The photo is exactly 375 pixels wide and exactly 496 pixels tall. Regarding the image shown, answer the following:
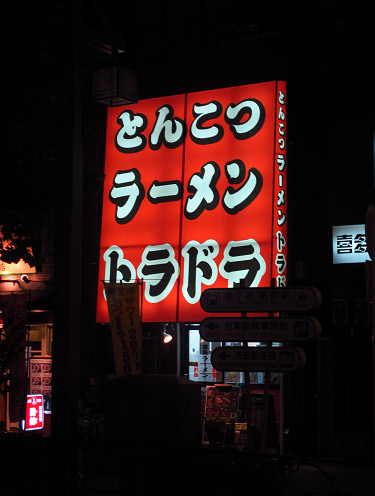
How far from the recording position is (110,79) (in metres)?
10.5

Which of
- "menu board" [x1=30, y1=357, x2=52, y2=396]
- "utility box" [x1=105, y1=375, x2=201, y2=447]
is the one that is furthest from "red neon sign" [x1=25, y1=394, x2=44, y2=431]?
"utility box" [x1=105, y1=375, x2=201, y2=447]

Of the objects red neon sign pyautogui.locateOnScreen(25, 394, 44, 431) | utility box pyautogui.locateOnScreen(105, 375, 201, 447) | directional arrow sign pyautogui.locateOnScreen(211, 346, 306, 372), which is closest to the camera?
→ utility box pyautogui.locateOnScreen(105, 375, 201, 447)

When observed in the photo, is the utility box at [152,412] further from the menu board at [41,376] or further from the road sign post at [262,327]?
the menu board at [41,376]

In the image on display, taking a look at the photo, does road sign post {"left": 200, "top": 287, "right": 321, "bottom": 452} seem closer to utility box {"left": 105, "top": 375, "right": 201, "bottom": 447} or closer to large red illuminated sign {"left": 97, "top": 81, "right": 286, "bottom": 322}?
utility box {"left": 105, "top": 375, "right": 201, "bottom": 447}

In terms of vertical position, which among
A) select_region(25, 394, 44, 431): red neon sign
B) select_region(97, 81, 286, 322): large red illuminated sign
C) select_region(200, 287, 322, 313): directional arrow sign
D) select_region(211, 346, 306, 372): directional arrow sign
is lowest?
select_region(25, 394, 44, 431): red neon sign

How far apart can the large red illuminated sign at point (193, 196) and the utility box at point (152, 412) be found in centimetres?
709

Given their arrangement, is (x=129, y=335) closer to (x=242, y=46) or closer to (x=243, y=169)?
(x=243, y=169)

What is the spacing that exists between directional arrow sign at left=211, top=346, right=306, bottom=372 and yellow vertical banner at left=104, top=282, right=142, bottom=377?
5570mm

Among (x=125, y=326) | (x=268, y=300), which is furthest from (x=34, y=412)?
(x=268, y=300)

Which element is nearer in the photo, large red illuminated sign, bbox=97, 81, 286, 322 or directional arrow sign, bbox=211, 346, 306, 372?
directional arrow sign, bbox=211, 346, 306, 372

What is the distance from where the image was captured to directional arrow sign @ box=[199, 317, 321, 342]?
9.13 m

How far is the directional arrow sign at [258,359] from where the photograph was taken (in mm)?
9305

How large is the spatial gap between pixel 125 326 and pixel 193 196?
3.56 metres

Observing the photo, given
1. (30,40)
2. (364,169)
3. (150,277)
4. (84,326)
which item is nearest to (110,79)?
(30,40)
